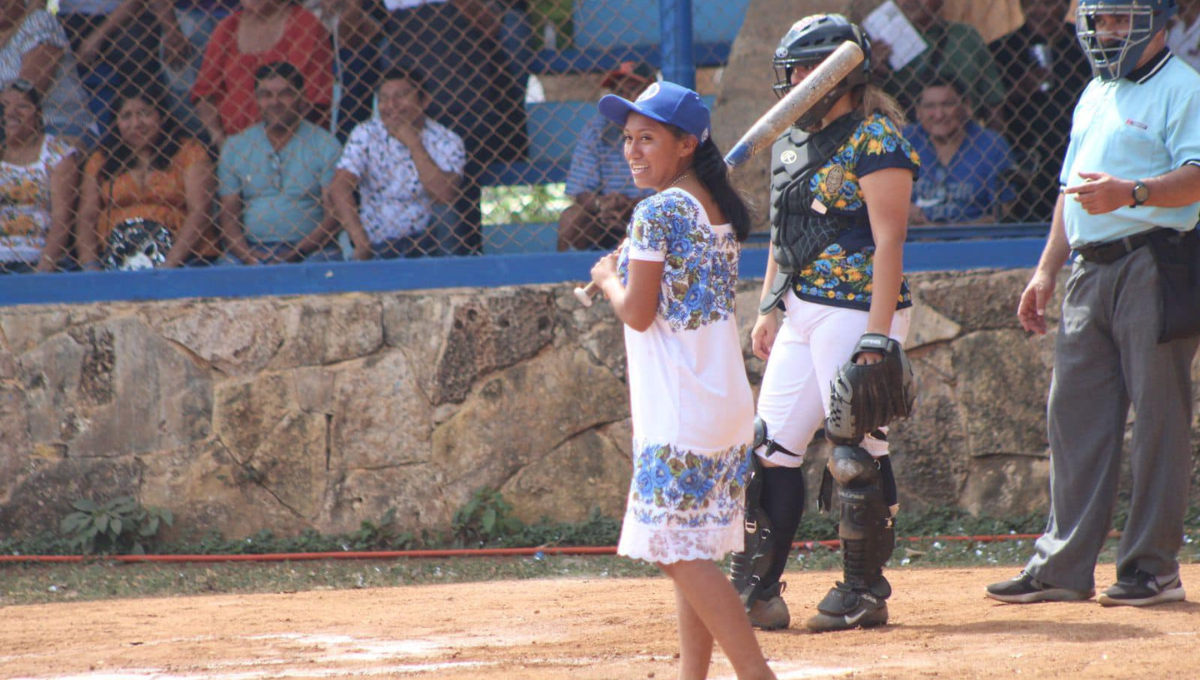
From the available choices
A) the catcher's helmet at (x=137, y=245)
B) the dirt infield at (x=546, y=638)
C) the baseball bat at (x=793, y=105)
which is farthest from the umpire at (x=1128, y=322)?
the catcher's helmet at (x=137, y=245)

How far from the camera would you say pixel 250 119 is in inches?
248

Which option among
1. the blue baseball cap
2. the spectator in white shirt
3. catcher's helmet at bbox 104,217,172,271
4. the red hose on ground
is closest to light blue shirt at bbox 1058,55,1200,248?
the blue baseball cap

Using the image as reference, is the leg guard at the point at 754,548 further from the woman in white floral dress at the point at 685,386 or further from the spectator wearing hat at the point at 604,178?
the spectator wearing hat at the point at 604,178

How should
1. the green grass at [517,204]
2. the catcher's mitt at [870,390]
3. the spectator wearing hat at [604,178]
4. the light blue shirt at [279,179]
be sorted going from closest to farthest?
the catcher's mitt at [870,390]
the spectator wearing hat at [604,178]
the light blue shirt at [279,179]
the green grass at [517,204]

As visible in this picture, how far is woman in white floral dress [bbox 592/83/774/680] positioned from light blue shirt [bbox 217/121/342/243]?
361 centimetres

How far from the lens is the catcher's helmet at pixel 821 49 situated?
359 centimetres

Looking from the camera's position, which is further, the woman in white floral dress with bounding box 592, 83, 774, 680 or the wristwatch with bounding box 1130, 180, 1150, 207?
the wristwatch with bounding box 1130, 180, 1150, 207

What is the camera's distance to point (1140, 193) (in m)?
3.55

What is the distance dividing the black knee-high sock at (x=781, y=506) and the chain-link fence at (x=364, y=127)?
2598mm

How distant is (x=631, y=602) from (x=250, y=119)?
11.4 feet

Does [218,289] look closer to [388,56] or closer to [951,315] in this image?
[388,56]

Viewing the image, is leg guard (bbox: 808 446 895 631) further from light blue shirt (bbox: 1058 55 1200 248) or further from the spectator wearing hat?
the spectator wearing hat

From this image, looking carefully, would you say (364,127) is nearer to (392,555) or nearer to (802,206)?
(392,555)

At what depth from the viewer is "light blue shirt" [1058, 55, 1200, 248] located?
368 centimetres
